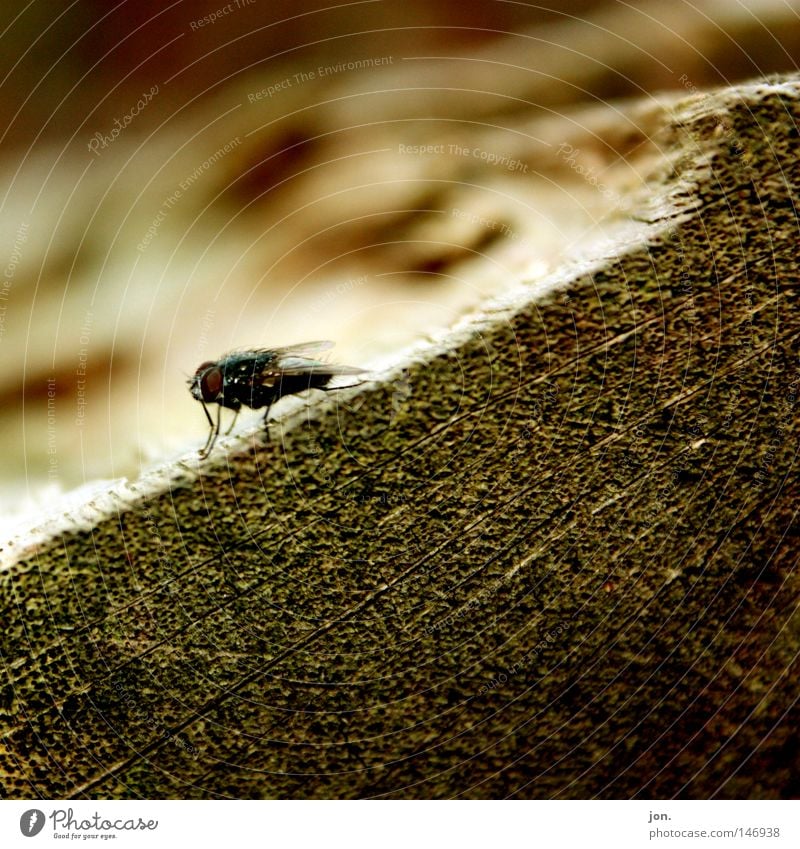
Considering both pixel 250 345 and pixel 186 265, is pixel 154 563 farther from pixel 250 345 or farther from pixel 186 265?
pixel 186 265

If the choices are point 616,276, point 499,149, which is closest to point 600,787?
point 616,276

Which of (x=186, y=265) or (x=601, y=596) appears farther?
(x=186, y=265)

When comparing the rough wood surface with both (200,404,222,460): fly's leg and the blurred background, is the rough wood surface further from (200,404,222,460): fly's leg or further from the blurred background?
the blurred background

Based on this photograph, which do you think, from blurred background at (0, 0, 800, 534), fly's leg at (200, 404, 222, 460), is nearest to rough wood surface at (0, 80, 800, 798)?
fly's leg at (200, 404, 222, 460)

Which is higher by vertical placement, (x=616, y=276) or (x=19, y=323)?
(x=19, y=323)

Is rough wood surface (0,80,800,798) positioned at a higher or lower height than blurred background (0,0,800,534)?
lower

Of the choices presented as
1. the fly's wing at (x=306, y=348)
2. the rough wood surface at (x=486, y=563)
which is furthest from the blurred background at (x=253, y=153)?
the rough wood surface at (x=486, y=563)

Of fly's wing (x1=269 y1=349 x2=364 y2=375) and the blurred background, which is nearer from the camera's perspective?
fly's wing (x1=269 y1=349 x2=364 y2=375)
